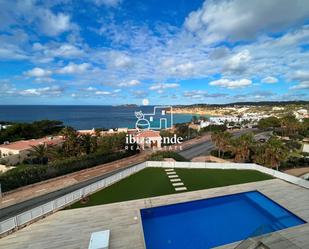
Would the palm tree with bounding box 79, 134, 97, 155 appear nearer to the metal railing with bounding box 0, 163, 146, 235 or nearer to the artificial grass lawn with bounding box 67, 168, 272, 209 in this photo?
the artificial grass lawn with bounding box 67, 168, 272, 209

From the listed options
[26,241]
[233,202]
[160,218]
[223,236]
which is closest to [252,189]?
[233,202]

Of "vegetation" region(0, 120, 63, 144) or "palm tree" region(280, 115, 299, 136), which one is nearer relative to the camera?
"vegetation" region(0, 120, 63, 144)

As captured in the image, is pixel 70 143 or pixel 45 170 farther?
pixel 70 143

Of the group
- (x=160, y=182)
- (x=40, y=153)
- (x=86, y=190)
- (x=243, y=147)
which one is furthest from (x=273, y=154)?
(x=40, y=153)

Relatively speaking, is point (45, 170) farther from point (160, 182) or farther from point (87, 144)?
point (160, 182)

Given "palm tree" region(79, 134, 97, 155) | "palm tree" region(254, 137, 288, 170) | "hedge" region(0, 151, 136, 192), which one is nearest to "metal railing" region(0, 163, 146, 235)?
"hedge" region(0, 151, 136, 192)

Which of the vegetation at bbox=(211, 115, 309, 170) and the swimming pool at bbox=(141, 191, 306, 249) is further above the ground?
the vegetation at bbox=(211, 115, 309, 170)

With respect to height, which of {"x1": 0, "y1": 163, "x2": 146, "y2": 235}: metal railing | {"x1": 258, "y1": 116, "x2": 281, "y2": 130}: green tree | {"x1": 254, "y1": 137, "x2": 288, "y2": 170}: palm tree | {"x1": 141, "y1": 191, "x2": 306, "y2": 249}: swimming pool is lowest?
{"x1": 141, "y1": 191, "x2": 306, "y2": 249}: swimming pool
